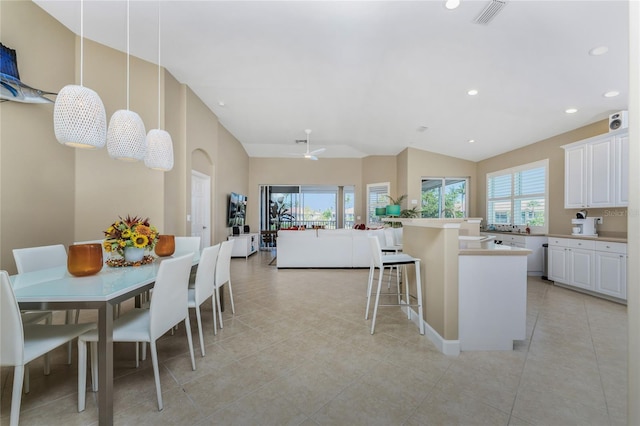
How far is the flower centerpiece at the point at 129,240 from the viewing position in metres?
2.06

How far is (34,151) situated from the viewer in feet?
9.40

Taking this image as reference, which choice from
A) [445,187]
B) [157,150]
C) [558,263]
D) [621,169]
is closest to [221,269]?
[157,150]

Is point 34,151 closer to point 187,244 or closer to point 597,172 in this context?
point 187,244

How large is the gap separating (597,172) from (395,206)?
11.7ft

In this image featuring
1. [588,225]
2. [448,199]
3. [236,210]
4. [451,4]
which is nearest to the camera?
[451,4]

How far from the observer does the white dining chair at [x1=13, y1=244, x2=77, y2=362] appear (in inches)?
79.9

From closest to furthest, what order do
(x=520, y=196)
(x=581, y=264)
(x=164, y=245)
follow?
(x=164, y=245) → (x=581, y=264) → (x=520, y=196)

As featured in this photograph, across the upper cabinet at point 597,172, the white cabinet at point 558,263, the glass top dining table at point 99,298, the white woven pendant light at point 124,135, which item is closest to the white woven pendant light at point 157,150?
the white woven pendant light at point 124,135

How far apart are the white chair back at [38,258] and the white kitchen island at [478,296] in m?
3.46

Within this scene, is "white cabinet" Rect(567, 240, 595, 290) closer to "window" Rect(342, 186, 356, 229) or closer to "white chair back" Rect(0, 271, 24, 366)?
"window" Rect(342, 186, 356, 229)

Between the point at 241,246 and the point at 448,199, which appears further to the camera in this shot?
the point at 448,199

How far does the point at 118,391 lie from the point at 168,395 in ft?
1.17

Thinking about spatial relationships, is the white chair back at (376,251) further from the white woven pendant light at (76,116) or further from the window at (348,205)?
the window at (348,205)

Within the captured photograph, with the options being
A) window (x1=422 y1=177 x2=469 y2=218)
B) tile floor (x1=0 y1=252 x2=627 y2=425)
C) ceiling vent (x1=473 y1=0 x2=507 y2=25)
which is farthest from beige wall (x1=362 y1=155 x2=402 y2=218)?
tile floor (x1=0 y1=252 x2=627 y2=425)
